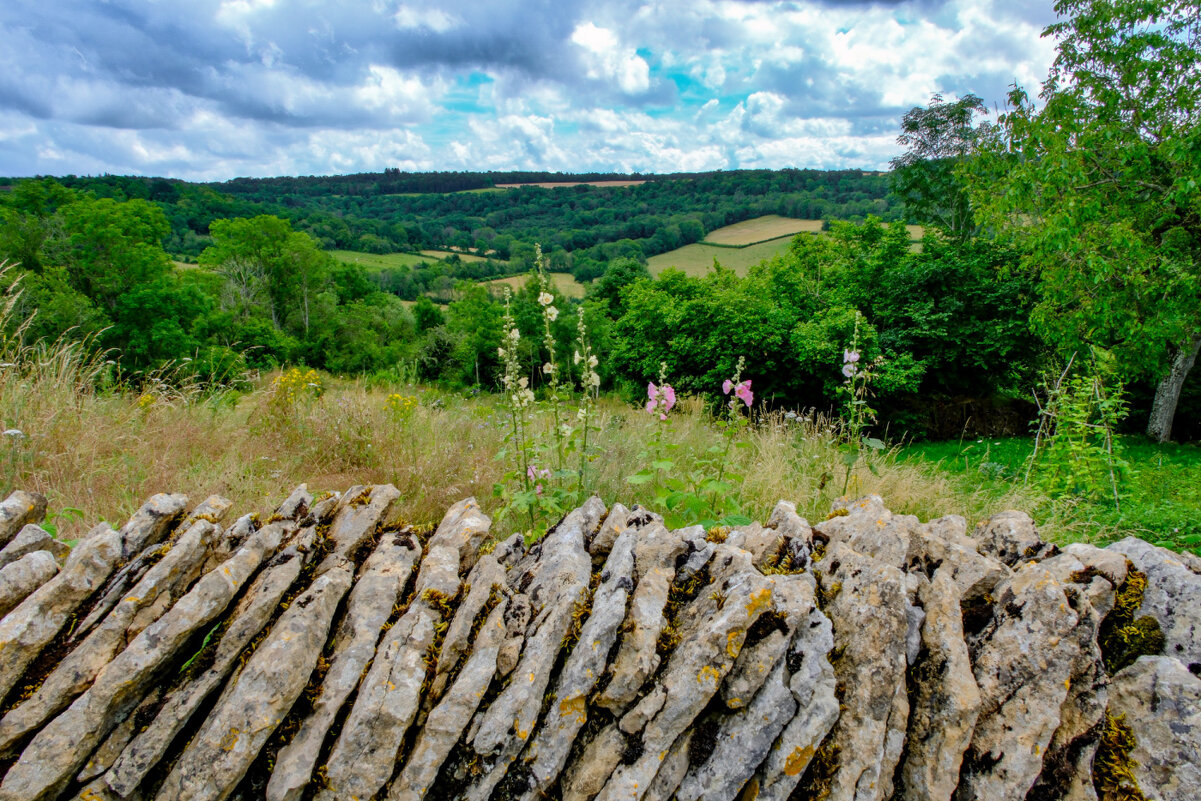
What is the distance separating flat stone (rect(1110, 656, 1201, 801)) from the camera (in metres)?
1.74

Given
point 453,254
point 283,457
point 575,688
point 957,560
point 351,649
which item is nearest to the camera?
point 575,688

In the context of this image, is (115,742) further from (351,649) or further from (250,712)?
(351,649)

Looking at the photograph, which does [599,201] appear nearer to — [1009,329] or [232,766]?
[1009,329]

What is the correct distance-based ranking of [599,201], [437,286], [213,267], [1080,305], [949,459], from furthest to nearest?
[599,201] → [437,286] → [213,267] → [1080,305] → [949,459]

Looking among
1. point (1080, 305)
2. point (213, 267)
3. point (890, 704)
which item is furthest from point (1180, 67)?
point (213, 267)

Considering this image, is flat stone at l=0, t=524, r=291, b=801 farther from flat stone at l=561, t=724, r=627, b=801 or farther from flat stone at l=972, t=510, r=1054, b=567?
flat stone at l=972, t=510, r=1054, b=567

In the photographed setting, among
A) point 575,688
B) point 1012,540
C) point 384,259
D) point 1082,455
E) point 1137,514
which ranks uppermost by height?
point 384,259

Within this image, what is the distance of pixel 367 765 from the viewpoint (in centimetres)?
178

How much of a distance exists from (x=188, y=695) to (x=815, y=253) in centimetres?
2426

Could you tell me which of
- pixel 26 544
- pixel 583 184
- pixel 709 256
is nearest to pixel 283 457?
pixel 26 544

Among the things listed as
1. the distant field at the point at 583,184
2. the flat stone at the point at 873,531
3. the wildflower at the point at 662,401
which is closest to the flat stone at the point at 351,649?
the flat stone at the point at 873,531

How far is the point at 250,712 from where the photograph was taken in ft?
5.83

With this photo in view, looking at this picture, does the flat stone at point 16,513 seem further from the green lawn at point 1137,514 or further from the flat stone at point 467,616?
the green lawn at point 1137,514

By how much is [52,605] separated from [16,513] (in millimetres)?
913
